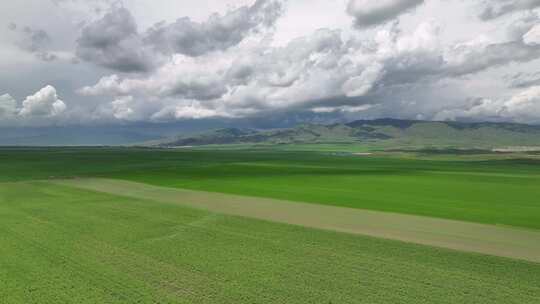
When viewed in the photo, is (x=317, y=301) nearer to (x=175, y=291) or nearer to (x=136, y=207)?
(x=175, y=291)

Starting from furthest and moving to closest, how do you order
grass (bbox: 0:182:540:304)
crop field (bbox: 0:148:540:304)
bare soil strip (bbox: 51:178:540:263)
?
1. bare soil strip (bbox: 51:178:540:263)
2. crop field (bbox: 0:148:540:304)
3. grass (bbox: 0:182:540:304)

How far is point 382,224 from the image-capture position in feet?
104

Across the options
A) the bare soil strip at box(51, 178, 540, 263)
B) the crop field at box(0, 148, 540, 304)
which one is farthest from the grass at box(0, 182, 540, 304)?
the bare soil strip at box(51, 178, 540, 263)

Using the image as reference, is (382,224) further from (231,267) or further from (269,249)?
(231,267)

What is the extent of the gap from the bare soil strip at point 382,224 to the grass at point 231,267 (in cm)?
246

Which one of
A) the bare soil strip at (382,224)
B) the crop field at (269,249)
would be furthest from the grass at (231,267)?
the bare soil strip at (382,224)

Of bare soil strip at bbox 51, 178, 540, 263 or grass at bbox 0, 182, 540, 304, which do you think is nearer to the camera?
grass at bbox 0, 182, 540, 304

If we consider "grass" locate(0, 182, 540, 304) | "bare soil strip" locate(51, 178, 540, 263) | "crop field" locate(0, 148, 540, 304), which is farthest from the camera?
"bare soil strip" locate(51, 178, 540, 263)

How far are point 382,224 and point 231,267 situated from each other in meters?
16.5

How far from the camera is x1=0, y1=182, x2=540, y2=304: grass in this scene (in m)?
16.6

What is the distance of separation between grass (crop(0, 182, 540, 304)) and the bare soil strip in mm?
2457

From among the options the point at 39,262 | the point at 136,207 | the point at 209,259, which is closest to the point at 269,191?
the point at 136,207

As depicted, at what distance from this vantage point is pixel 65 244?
24406mm

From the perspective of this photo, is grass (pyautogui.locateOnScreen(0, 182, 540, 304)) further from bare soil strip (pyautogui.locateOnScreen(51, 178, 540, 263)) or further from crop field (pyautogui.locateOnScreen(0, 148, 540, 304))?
bare soil strip (pyautogui.locateOnScreen(51, 178, 540, 263))
